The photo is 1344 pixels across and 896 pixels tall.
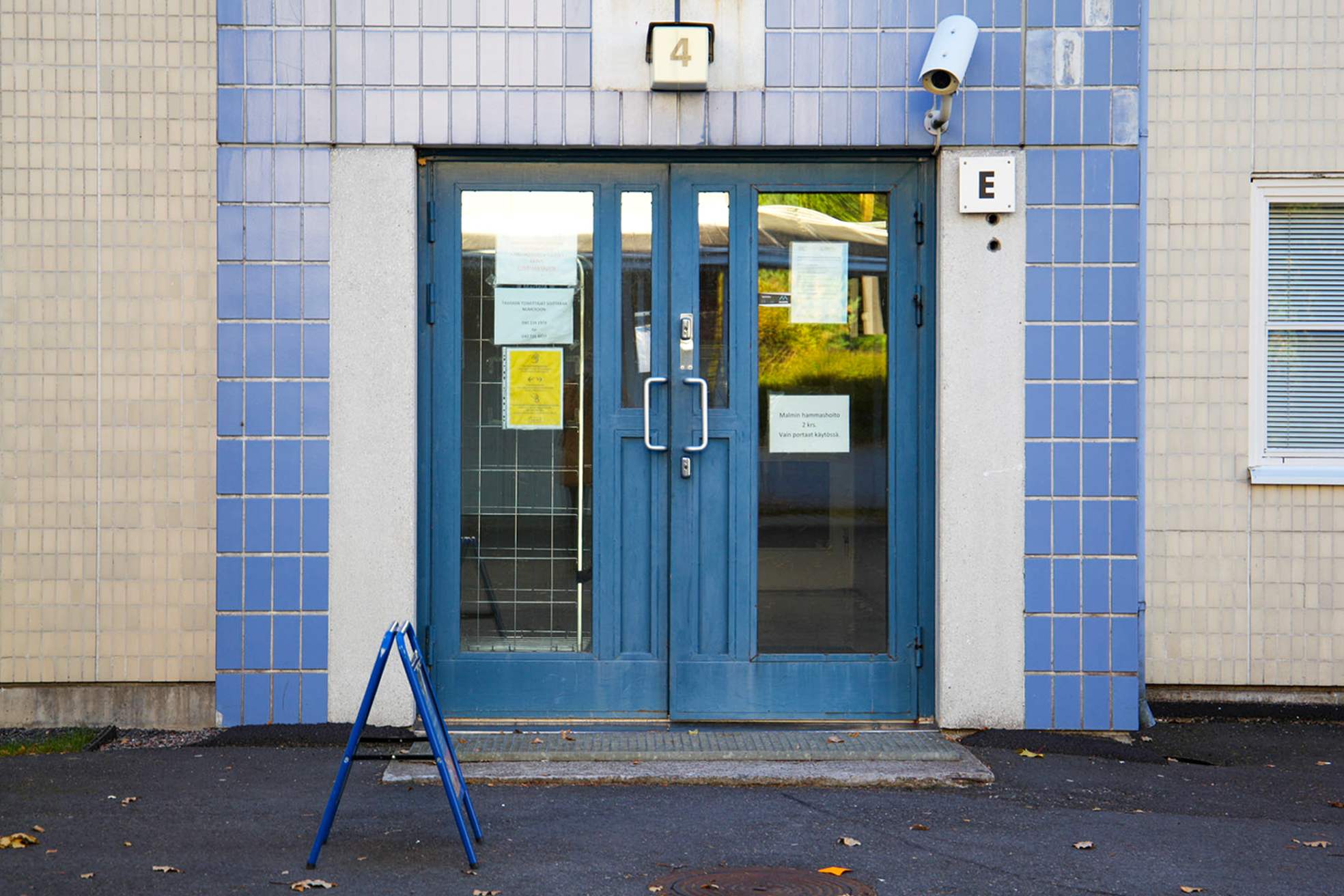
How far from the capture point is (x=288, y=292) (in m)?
5.89

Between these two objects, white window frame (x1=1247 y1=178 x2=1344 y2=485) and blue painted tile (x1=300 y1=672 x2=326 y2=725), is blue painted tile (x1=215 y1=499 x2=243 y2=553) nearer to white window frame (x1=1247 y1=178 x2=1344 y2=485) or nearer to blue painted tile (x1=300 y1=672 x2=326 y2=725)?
blue painted tile (x1=300 y1=672 x2=326 y2=725)

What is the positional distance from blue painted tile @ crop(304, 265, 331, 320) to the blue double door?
0.46 meters

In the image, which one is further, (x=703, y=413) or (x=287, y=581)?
(x=703, y=413)

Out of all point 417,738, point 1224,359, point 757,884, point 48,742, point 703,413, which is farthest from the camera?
point 1224,359

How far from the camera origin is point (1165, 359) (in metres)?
6.47

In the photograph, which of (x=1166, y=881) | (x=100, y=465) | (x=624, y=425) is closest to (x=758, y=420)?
(x=624, y=425)

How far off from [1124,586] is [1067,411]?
33.9 inches

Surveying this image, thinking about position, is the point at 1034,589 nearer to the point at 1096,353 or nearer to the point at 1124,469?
the point at 1124,469

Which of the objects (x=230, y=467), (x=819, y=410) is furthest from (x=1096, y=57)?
(x=230, y=467)

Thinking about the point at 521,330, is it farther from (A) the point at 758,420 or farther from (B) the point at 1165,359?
(B) the point at 1165,359

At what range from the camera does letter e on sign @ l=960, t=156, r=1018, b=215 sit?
19.4 ft

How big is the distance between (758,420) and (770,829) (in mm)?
2111

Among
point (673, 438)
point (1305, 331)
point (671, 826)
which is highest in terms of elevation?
point (1305, 331)

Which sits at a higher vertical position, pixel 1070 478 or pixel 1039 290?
pixel 1039 290
